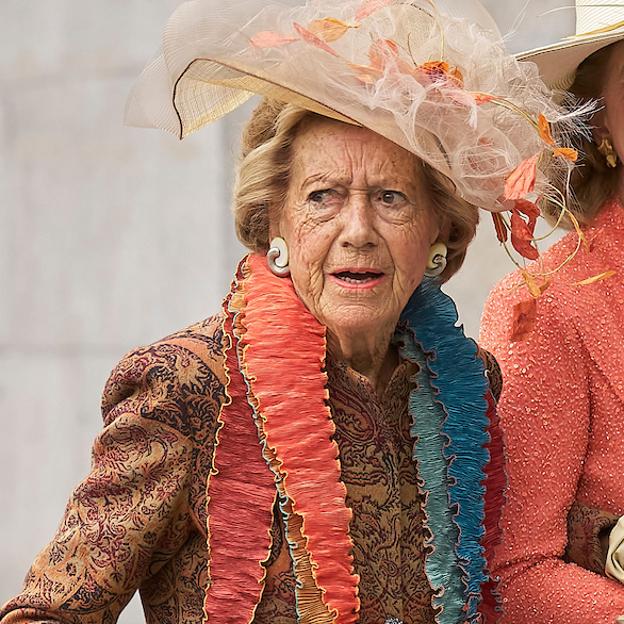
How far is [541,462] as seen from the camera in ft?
8.84

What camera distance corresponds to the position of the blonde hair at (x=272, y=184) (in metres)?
2.38

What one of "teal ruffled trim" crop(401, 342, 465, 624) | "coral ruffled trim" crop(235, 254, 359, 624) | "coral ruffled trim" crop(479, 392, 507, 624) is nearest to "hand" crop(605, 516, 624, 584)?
"coral ruffled trim" crop(479, 392, 507, 624)

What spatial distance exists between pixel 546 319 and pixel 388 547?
0.61 m

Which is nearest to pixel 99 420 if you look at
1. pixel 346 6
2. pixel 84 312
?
pixel 84 312

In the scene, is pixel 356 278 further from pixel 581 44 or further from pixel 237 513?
pixel 581 44

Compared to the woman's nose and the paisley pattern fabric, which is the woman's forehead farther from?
the paisley pattern fabric

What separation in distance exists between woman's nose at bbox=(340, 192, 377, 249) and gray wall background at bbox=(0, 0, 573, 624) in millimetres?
1984

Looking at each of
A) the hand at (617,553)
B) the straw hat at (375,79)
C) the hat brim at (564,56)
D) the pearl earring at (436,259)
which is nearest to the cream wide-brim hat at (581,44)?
the hat brim at (564,56)

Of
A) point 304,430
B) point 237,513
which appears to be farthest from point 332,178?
point 237,513

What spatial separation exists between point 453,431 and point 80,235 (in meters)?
2.61

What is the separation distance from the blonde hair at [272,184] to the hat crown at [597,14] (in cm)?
48

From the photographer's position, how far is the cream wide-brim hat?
8.67 ft

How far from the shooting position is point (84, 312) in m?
4.88

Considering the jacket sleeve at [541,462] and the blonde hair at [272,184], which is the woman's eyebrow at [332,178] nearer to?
the blonde hair at [272,184]
